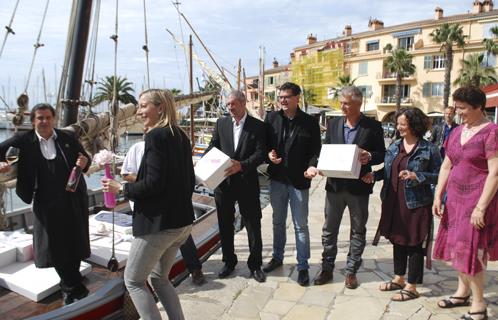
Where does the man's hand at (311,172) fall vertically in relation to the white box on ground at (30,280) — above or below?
above

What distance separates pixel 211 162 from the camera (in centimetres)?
364

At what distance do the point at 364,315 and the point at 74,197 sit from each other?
8.18 ft

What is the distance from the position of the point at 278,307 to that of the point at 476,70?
4131cm

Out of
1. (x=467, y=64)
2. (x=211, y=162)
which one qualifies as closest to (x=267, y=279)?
(x=211, y=162)

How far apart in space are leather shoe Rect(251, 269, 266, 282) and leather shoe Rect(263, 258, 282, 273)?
16cm

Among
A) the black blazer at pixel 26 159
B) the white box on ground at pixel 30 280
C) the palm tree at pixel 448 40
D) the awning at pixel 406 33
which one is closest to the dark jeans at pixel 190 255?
the white box on ground at pixel 30 280

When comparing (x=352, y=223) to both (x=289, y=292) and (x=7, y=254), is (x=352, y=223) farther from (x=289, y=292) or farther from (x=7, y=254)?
(x=7, y=254)

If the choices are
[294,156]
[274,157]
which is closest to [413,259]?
[294,156]

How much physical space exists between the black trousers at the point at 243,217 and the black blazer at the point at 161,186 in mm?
1447

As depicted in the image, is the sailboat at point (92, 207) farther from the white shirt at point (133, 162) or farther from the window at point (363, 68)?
the window at point (363, 68)

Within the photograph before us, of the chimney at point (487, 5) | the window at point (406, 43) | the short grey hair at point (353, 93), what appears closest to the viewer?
the short grey hair at point (353, 93)

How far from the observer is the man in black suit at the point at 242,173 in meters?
3.95

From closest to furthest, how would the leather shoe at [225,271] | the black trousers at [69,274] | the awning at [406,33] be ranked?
the black trousers at [69,274] < the leather shoe at [225,271] < the awning at [406,33]

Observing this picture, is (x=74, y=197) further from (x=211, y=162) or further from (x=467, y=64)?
(x=467, y=64)
